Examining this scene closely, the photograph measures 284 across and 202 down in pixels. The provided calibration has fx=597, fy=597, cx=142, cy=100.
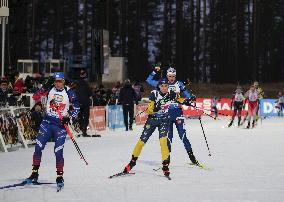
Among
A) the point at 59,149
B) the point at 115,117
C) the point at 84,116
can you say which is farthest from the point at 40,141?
the point at 115,117

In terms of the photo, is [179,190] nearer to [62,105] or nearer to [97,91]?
[62,105]

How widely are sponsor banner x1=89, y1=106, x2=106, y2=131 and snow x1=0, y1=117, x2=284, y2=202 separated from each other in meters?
4.39

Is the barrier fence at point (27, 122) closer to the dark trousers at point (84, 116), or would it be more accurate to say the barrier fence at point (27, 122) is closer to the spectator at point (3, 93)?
the spectator at point (3, 93)

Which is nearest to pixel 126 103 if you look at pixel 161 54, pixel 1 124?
pixel 1 124

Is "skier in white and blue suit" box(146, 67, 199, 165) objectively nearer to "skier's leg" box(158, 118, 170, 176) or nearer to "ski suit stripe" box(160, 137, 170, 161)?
"skier's leg" box(158, 118, 170, 176)

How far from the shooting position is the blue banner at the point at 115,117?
976 inches

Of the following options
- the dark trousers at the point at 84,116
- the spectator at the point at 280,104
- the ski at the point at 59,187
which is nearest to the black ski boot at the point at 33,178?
the ski at the point at 59,187

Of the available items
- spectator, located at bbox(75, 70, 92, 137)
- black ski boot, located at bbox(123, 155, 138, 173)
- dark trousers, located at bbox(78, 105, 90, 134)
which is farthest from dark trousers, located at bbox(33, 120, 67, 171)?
dark trousers, located at bbox(78, 105, 90, 134)

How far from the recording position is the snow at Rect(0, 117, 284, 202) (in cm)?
868

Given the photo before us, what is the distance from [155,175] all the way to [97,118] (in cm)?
1230

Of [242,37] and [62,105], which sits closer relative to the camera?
[62,105]

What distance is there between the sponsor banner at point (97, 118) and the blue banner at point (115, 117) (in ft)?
2.19

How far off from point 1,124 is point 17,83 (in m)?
5.04

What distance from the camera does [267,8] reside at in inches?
2808
